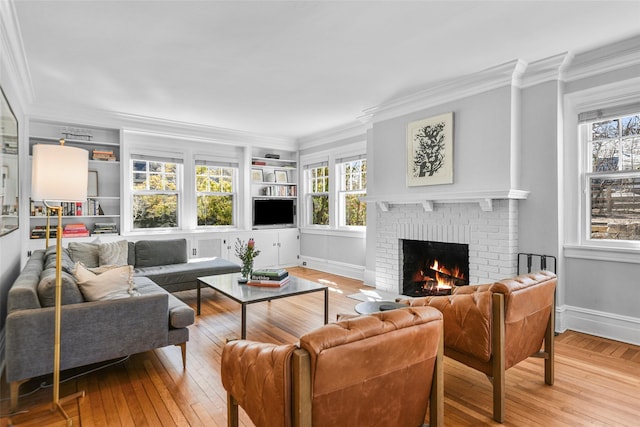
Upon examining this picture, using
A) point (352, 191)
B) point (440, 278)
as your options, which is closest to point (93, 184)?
point (352, 191)

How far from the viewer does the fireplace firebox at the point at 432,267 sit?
4.18m

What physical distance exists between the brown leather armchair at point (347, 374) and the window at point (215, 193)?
5135 millimetres

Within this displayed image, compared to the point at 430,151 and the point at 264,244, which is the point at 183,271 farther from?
the point at 430,151

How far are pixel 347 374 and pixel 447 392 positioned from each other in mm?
1408

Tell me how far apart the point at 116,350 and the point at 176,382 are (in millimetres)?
454

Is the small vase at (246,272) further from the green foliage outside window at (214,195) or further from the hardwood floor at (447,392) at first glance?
the green foliage outside window at (214,195)

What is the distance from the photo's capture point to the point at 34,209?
4648 millimetres

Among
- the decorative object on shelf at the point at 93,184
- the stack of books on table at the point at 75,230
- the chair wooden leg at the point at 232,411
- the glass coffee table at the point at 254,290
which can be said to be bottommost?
the chair wooden leg at the point at 232,411

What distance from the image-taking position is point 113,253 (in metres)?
4.17

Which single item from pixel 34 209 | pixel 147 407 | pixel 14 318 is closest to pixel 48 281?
pixel 14 318

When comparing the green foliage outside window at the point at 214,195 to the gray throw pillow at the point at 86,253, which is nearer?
the gray throw pillow at the point at 86,253

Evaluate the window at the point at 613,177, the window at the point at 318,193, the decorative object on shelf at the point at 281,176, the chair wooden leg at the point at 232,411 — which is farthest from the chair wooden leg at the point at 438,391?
the decorative object on shelf at the point at 281,176

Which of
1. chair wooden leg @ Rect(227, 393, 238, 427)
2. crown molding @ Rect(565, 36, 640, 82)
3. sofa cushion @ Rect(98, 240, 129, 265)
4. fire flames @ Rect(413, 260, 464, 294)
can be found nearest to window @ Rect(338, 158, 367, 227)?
fire flames @ Rect(413, 260, 464, 294)

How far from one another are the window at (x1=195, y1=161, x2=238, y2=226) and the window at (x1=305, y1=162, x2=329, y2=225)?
57.3 inches
